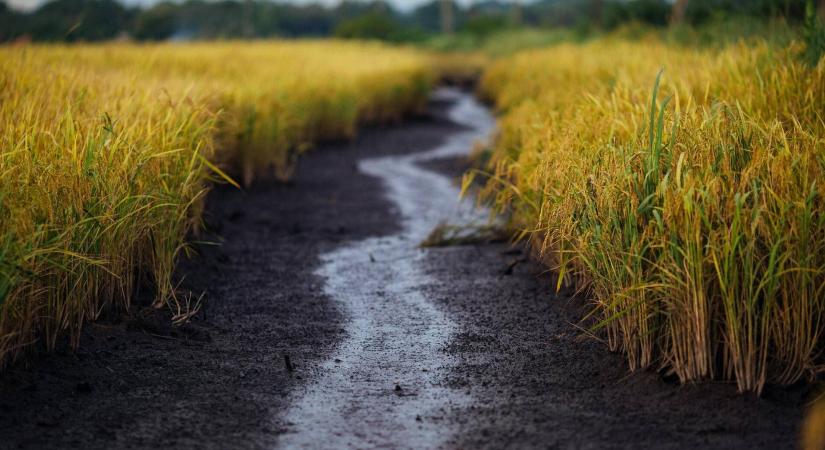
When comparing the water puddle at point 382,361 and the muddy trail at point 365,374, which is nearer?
the muddy trail at point 365,374

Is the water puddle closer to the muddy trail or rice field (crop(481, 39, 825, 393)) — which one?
the muddy trail

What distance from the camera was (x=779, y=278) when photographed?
8.98 feet

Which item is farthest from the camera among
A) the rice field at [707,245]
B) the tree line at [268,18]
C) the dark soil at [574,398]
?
the tree line at [268,18]

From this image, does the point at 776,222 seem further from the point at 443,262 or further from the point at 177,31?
the point at 177,31

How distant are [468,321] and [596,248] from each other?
84cm

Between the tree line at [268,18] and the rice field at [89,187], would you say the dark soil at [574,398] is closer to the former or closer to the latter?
the rice field at [89,187]

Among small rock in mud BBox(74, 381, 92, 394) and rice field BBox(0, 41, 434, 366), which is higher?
rice field BBox(0, 41, 434, 366)

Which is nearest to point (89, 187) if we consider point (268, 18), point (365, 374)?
point (365, 374)

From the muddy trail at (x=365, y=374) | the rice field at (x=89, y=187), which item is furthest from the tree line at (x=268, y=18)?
the muddy trail at (x=365, y=374)

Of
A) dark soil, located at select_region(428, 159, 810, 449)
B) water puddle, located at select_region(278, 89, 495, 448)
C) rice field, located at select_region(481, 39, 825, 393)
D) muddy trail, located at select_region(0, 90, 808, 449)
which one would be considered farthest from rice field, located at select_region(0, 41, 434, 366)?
rice field, located at select_region(481, 39, 825, 393)

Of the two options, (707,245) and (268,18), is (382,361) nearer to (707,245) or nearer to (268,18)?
(707,245)

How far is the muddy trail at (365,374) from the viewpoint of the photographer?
2.59m

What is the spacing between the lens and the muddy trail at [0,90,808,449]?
259 centimetres

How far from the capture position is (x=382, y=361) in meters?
3.38
